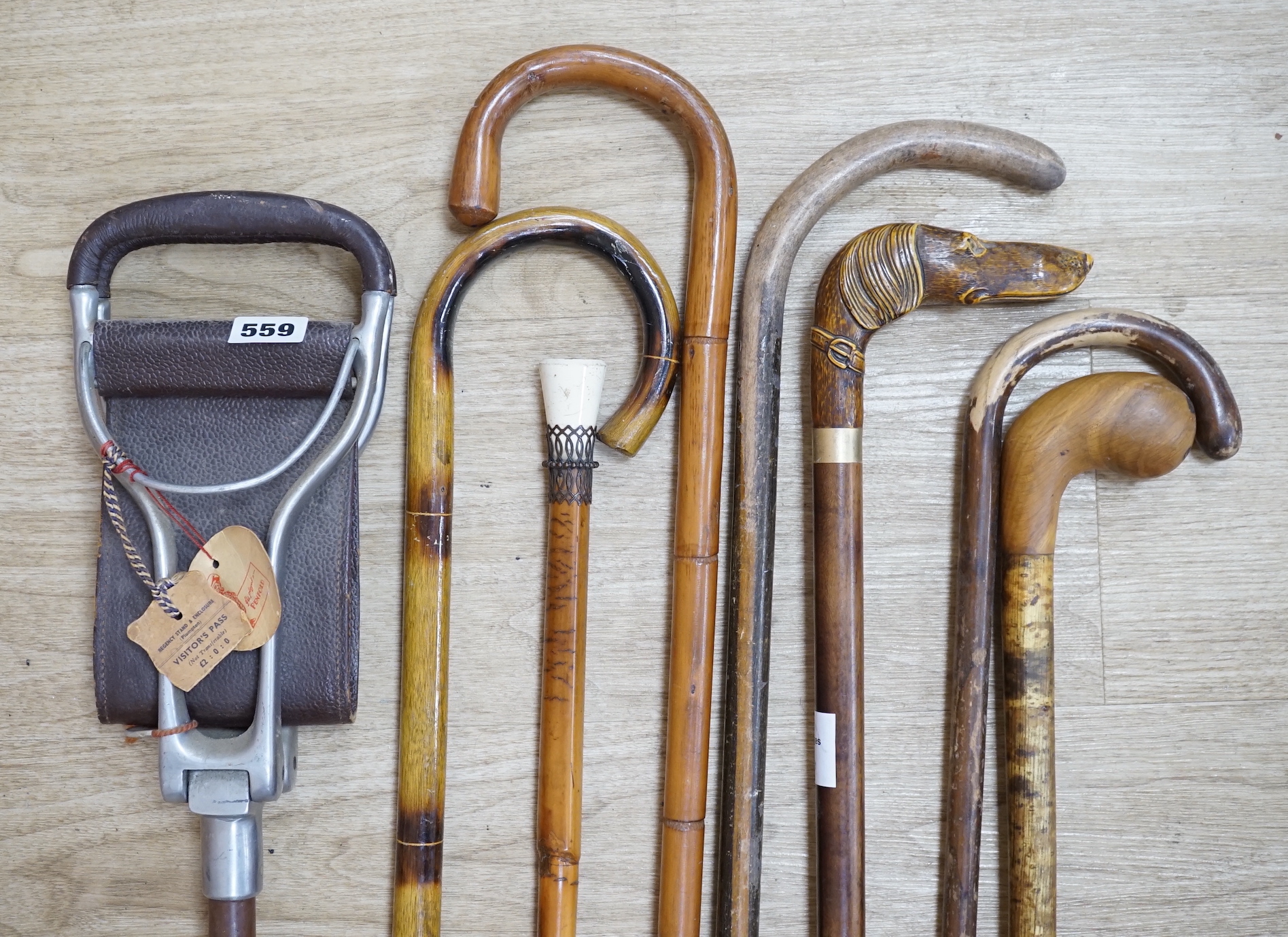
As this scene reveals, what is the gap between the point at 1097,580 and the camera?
3.22 feet

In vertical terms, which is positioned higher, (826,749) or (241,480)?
(241,480)

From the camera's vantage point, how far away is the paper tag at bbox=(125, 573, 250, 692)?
882mm

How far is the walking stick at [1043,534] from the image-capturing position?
0.88 metres

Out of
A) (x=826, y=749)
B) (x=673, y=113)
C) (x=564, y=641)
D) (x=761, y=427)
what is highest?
(x=673, y=113)

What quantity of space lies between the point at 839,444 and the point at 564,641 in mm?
345

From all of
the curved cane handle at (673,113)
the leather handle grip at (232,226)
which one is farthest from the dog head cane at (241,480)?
the curved cane handle at (673,113)

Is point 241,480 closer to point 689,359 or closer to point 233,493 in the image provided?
point 233,493

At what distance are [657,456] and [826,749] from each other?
0.35m

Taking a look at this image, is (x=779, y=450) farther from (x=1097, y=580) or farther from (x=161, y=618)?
(x=161, y=618)

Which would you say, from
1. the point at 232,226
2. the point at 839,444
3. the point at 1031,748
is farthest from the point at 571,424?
the point at 1031,748

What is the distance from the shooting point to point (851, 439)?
3.02 feet

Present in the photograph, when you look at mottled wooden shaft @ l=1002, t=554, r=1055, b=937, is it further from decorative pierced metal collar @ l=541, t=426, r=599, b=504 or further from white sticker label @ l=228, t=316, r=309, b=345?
white sticker label @ l=228, t=316, r=309, b=345

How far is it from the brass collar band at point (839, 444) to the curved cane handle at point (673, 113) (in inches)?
5.9

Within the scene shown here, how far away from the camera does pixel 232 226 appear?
0.91m
